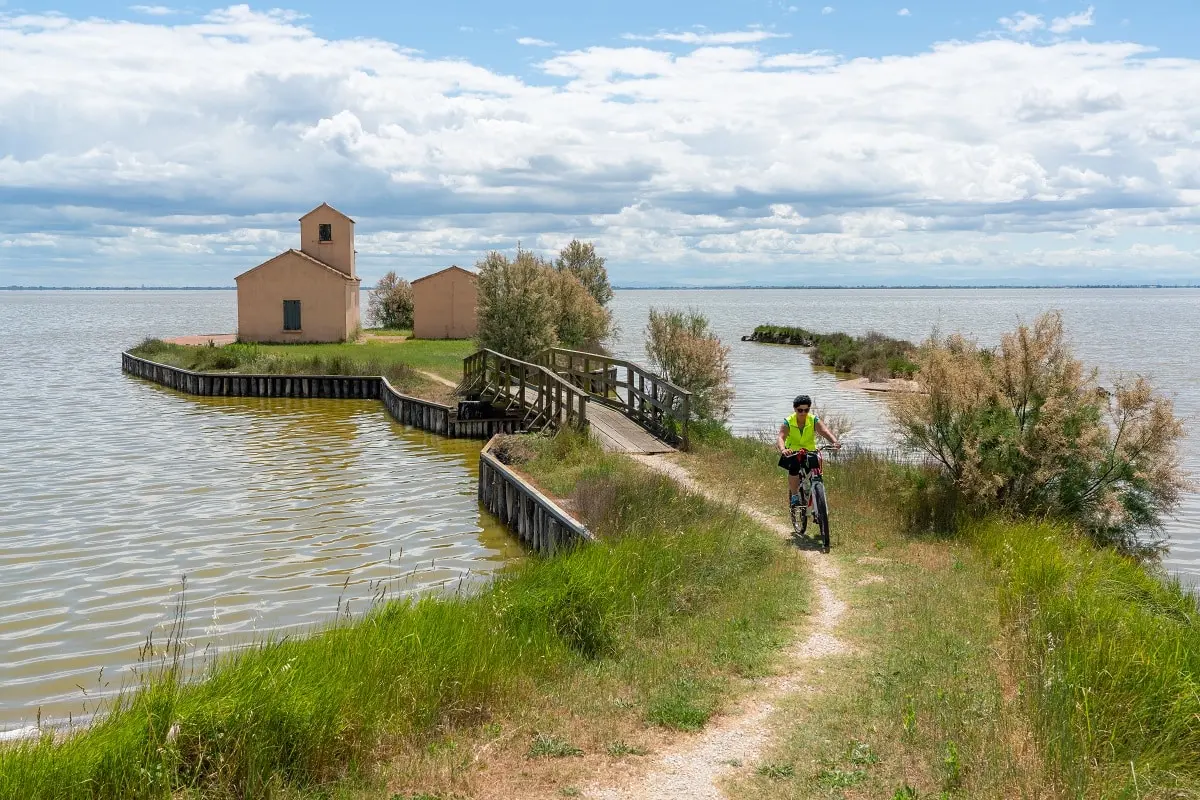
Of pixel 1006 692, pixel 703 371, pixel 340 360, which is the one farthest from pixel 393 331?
pixel 1006 692

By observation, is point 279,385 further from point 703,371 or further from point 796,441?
point 796,441

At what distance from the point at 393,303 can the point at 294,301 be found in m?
19.3

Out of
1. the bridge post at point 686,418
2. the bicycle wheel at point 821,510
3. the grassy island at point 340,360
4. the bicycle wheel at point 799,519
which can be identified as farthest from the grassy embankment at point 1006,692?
the grassy island at point 340,360

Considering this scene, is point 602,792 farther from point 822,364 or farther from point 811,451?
point 822,364

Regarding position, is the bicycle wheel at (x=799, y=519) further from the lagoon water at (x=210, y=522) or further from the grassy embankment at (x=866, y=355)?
the grassy embankment at (x=866, y=355)

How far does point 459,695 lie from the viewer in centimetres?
689

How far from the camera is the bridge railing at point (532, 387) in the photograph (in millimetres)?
20484

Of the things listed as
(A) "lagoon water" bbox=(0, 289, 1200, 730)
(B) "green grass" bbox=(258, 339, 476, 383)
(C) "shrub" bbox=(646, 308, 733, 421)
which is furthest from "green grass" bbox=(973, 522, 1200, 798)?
(B) "green grass" bbox=(258, 339, 476, 383)

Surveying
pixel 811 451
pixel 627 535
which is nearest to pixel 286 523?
pixel 627 535

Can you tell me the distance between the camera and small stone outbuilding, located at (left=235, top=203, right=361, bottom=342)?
4900cm

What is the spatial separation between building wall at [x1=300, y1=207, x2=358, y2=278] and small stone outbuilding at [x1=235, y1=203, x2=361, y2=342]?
5.81 ft

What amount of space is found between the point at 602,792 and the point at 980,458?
27.9 feet

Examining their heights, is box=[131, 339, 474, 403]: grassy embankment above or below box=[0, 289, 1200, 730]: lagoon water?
above

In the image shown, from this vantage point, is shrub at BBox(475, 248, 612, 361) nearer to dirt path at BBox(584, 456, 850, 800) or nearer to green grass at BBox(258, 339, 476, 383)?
green grass at BBox(258, 339, 476, 383)
